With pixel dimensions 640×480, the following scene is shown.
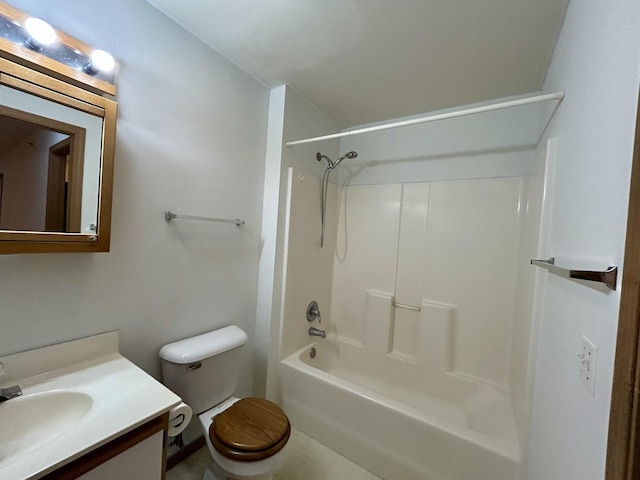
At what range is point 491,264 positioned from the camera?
1.90m

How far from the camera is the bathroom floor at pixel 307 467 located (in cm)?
151

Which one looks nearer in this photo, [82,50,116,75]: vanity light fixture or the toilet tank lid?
[82,50,116,75]: vanity light fixture

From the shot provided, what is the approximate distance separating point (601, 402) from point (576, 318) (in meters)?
0.30

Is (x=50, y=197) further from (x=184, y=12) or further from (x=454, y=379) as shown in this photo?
(x=454, y=379)

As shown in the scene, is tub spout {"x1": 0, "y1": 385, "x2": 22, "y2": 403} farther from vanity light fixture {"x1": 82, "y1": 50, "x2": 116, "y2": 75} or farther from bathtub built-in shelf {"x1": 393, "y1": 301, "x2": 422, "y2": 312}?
bathtub built-in shelf {"x1": 393, "y1": 301, "x2": 422, "y2": 312}

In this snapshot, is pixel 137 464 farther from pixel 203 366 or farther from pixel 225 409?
pixel 225 409

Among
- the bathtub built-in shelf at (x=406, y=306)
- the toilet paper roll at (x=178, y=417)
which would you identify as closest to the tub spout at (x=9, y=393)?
the toilet paper roll at (x=178, y=417)

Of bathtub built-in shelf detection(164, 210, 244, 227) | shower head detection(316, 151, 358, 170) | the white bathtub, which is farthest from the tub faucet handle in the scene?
shower head detection(316, 151, 358, 170)

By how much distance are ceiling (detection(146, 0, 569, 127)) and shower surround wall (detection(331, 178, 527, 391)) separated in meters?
0.69

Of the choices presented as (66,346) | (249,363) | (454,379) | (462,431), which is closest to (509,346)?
(454,379)

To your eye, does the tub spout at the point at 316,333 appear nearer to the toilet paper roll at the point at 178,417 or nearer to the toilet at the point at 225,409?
the toilet at the point at 225,409

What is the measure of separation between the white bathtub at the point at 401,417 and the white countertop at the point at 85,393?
1.08 meters

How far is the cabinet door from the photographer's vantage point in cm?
78

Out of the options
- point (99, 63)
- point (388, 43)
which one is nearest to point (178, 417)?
point (99, 63)
